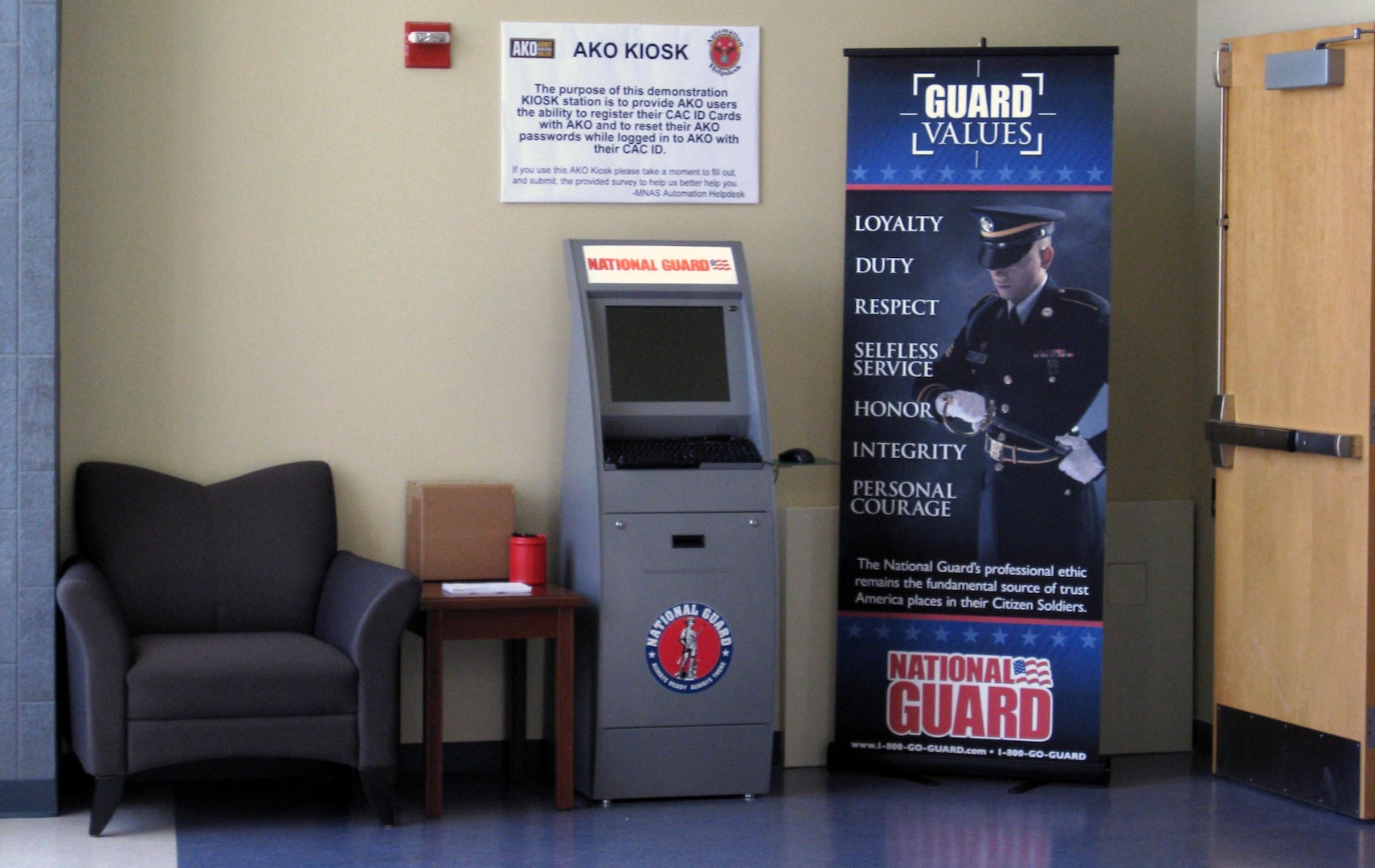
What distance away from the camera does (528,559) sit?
5.05 m

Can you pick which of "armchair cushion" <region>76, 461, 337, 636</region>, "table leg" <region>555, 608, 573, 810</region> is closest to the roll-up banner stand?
"table leg" <region>555, 608, 573, 810</region>

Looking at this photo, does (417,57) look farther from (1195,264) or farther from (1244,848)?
(1244,848)

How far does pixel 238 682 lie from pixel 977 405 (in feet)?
8.07

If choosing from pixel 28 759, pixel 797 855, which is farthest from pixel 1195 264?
pixel 28 759

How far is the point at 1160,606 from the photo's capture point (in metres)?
5.71

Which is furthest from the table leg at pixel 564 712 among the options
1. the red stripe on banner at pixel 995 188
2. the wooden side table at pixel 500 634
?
the red stripe on banner at pixel 995 188

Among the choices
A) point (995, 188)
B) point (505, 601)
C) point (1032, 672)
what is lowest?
point (1032, 672)

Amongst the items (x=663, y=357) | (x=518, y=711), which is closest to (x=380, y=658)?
(x=518, y=711)

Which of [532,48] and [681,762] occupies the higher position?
[532,48]

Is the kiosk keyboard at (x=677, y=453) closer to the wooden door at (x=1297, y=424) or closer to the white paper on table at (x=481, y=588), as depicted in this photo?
the white paper on table at (x=481, y=588)

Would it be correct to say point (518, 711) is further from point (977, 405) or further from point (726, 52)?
point (726, 52)

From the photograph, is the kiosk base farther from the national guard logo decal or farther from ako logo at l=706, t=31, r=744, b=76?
ako logo at l=706, t=31, r=744, b=76

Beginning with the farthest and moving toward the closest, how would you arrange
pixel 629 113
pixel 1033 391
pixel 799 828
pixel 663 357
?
1. pixel 629 113
2. pixel 1033 391
3. pixel 663 357
4. pixel 799 828

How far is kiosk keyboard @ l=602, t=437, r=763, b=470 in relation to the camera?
4852mm
